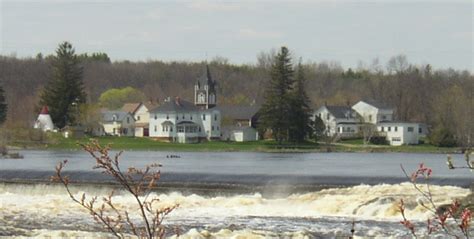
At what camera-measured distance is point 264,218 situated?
2333 centimetres

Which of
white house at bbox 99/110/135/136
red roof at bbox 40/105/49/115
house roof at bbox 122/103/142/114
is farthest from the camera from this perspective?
house roof at bbox 122/103/142/114

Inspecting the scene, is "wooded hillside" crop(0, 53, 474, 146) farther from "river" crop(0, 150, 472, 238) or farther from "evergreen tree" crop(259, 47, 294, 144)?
"river" crop(0, 150, 472, 238)

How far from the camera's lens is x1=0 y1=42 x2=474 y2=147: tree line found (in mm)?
85062

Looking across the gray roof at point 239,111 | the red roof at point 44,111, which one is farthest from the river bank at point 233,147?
the gray roof at point 239,111

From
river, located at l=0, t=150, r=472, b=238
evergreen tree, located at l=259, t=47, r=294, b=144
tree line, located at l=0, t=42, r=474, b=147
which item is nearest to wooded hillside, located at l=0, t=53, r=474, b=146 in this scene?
tree line, located at l=0, t=42, r=474, b=147

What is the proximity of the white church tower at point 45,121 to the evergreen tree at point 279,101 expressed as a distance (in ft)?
55.4

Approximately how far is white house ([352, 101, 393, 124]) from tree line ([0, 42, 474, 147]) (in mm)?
4147

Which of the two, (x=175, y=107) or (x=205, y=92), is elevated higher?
(x=205, y=92)

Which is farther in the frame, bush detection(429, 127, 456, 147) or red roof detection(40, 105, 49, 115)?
red roof detection(40, 105, 49, 115)

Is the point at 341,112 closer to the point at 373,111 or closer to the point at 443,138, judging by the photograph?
the point at 373,111

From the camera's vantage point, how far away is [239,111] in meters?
88.0

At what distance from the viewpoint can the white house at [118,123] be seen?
88.8 meters

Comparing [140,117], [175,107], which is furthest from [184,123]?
[140,117]

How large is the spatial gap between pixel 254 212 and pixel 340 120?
209 ft
